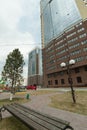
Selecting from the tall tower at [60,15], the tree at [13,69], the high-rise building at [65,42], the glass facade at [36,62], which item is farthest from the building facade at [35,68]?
the tree at [13,69]

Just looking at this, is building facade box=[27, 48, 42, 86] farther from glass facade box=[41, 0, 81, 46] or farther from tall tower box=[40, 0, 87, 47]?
glass facade box=[41, 0, 81, 46]

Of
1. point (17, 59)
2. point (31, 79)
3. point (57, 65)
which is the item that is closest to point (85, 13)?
point (57, 65)

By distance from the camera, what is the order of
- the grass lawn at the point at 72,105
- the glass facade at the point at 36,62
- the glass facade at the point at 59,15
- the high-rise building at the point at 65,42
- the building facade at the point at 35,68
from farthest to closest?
the glass facade at the point at 36,62
the building facade at the point at 35,68
the glass facade at the point at 59,15
the high-rise building at the point at 65,42
the grass lawn at the point at 72,105

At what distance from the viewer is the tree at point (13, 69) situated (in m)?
15.7

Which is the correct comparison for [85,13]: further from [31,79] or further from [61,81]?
[31,79]

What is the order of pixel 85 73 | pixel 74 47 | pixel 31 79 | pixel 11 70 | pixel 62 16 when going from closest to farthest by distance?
pixel 11 70
pixel 85 73
pixel 74 47
pixel 62 16
pixel 31 79

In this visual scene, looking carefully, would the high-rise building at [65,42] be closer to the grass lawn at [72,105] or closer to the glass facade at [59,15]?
the glass facade at [59,15]

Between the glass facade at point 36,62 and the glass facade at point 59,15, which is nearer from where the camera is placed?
the glass facade at point 59,15

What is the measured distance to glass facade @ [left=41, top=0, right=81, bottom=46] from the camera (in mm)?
57500

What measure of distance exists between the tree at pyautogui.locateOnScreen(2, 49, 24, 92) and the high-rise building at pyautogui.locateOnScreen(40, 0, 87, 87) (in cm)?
3102

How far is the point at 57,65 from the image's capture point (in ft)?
181

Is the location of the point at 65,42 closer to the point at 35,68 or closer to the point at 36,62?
the point at 36,62

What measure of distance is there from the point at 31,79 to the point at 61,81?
98006 mm

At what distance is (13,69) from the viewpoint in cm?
1584
